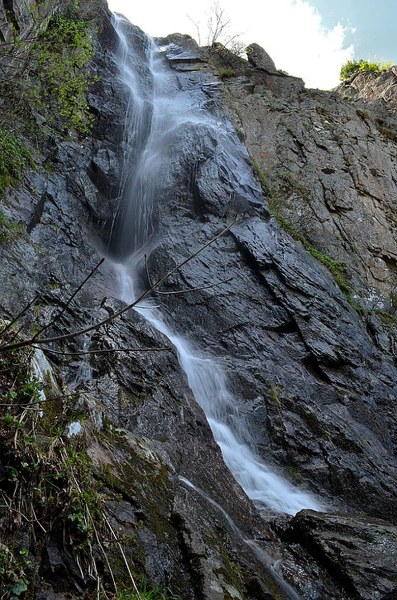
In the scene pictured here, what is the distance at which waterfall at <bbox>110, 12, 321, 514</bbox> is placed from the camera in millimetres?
7148

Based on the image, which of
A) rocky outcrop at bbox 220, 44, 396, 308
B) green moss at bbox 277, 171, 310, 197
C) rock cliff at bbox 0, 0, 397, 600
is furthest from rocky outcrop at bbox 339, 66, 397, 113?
green moss at bbox 277, 171, 310, 197

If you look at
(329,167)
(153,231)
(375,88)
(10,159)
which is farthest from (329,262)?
(375,88)

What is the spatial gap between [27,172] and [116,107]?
556 cm

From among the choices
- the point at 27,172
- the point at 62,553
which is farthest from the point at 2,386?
the point at 27,172

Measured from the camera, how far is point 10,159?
9.16 m

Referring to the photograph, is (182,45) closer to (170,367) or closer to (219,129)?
(219,129)

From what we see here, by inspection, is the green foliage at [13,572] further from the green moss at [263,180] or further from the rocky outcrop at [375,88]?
the rocky outcrop at [375,88]

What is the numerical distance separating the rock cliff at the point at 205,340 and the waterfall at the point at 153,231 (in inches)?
7.1

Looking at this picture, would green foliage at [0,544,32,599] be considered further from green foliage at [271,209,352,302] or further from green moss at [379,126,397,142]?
green moss at [379,126,397,142]

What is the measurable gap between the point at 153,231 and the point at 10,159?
3.70 meters

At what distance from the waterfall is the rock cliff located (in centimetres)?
18

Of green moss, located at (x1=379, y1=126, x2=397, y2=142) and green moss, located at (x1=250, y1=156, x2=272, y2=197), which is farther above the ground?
green moss, located at (x1=379, y1=126, x2=397, y2=142)

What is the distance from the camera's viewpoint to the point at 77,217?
34.7 ft

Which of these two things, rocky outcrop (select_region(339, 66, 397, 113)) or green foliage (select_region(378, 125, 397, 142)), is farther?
rocky outcrop (select_region(339, 66, 397, 113))
